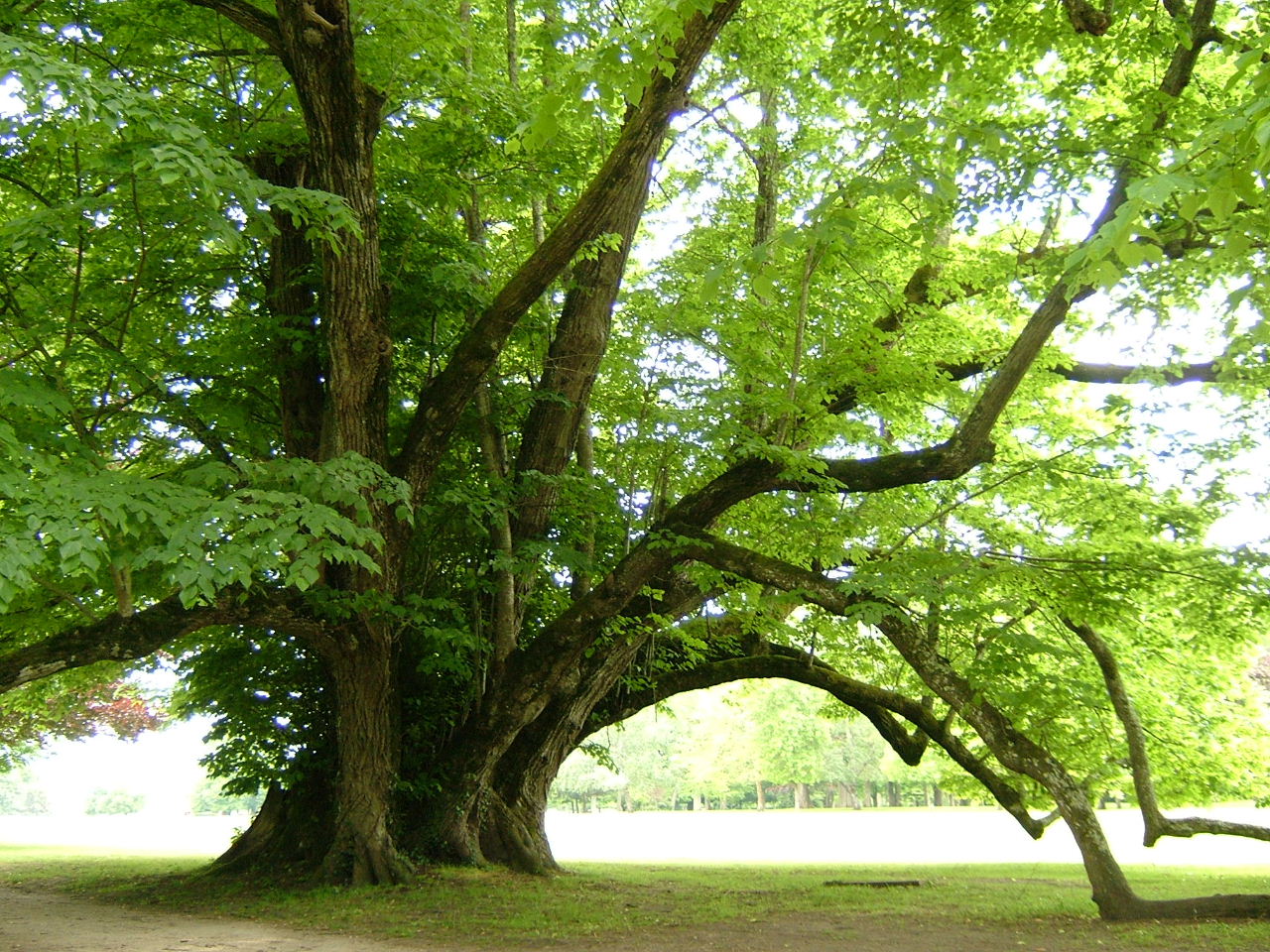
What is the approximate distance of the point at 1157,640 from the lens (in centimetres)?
1113

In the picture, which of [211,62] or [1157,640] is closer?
[211,62]

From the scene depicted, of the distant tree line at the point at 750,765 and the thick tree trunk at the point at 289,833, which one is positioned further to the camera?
the distant tree line at the point at 750,765

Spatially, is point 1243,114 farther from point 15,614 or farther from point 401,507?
point 15,614

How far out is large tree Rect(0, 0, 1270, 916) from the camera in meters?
6.21

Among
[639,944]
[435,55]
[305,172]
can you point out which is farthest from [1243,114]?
[305,172]

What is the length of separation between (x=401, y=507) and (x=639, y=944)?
3798 mm

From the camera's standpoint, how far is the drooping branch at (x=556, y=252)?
6449 mm

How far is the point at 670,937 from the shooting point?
7.81 m

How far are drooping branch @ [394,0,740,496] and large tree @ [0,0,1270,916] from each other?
0.04 meters

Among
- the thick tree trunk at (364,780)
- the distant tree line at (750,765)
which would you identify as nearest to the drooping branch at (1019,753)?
the thick tree trunk at (364,780)

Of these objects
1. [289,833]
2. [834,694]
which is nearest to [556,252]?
[834,694]

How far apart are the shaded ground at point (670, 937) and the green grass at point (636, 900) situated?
0.07m

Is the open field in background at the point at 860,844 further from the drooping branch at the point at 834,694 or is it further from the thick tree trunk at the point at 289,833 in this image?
the thick tree trunk at the point at 289,833

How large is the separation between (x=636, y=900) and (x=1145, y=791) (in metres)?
5.08
